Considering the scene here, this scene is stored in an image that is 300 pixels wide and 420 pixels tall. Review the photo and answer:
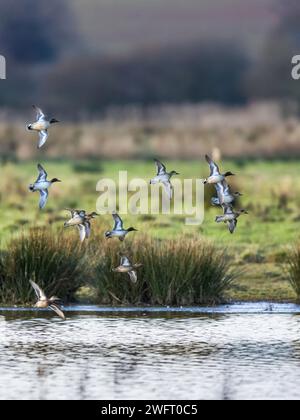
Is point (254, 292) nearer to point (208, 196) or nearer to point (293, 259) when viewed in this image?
point (293, 259)

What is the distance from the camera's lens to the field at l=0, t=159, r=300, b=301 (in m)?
26.2

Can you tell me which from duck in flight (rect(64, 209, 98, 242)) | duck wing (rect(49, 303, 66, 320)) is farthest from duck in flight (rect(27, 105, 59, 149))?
duck wing (rect(49, 303, 66, 320))

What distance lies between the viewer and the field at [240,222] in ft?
86.1

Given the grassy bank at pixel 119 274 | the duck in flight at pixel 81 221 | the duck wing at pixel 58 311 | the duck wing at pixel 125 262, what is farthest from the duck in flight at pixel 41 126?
the duck wing at pixel 58 311

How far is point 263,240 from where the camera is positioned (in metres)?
34.2

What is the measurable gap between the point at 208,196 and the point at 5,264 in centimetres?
1840

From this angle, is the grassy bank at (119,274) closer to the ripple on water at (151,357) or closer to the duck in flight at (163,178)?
the duck in flight at (163,178)

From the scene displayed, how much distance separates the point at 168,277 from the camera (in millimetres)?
22641

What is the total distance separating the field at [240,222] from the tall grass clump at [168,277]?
0.92 metres

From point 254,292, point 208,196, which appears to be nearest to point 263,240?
point 208,196

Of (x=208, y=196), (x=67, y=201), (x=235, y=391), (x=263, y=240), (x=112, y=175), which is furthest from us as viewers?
(x=112, y=175)

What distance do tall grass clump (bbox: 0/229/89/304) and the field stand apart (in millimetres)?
382

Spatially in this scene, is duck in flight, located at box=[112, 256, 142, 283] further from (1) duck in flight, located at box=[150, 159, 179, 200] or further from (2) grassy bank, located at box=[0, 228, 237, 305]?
(1) duck in flight, located at box=[150, 159, 179, 200]

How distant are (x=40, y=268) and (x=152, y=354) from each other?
5278 mm
